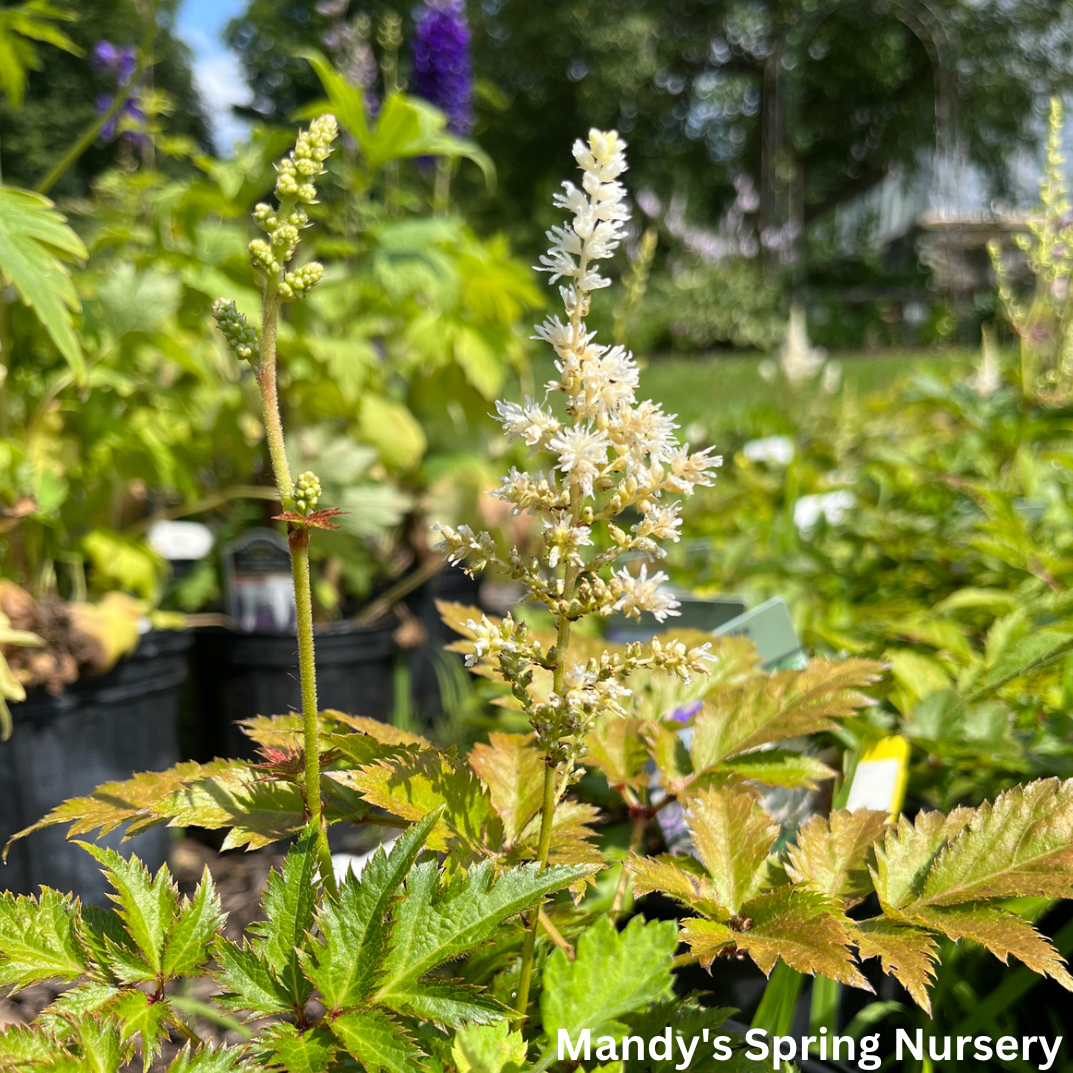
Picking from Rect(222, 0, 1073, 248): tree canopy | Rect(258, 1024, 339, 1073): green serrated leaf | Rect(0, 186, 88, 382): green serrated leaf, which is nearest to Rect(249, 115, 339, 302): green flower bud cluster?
Rect(258, 1024, 339, 1073): green serrated leaf

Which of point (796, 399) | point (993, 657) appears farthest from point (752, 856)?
point (796, 399)

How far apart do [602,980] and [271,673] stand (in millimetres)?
1710

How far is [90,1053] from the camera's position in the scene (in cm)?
48

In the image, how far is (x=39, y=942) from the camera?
545 mm

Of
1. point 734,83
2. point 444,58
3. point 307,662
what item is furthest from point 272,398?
point 734,83

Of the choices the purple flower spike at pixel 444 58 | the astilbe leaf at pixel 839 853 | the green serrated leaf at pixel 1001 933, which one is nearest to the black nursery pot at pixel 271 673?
the astilbe leaf at pixel 839 853

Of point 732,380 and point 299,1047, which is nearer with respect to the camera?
point 299,1047

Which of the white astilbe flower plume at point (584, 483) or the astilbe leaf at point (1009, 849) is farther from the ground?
the white astilbe flower plume at point (584, 483)

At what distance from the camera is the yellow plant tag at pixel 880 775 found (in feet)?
3.09

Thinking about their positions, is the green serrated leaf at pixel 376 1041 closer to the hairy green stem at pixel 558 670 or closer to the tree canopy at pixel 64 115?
the hairy green stem at pixel 558 670

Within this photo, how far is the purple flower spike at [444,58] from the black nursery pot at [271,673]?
6.01 ft

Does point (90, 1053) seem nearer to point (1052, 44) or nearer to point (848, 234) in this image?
point (848, 234)

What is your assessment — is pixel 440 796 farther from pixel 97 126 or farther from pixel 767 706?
pixel 97 126

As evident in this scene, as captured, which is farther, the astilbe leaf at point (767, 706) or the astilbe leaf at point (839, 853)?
the astilbe leaf at point (767, 706)
